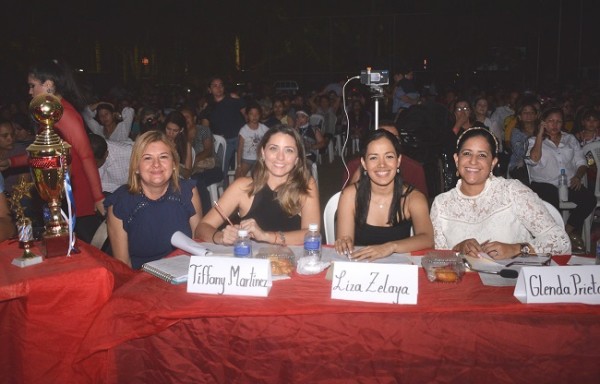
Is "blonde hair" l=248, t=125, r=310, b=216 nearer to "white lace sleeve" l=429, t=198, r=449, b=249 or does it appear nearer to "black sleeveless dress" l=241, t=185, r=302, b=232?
"black sleeveless dress" l=241, t=185, r=302, b=232

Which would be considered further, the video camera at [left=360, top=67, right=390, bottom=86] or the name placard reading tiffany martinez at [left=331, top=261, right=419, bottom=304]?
the video camera at [left=360, top=67, right=390, bottom=86]

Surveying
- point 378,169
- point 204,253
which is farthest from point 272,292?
point 378,169

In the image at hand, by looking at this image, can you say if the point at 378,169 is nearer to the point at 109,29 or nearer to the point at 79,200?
the point at 79,200

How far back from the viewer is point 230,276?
2205mm

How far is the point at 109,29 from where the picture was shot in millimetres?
21234

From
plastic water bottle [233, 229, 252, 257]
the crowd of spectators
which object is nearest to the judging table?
plastic water bottle [233, 229, 252, 257]

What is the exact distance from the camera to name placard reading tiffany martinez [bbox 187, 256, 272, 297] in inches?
86.1

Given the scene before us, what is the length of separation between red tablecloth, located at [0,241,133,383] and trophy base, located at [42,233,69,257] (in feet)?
0.38

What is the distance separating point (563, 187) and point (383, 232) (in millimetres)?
2993

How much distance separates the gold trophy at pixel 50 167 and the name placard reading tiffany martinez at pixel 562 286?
6.18 ft

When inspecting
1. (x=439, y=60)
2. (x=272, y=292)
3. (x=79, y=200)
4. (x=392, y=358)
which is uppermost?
(x=439, y=60)

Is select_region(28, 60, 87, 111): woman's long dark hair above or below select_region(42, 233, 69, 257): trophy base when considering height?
above

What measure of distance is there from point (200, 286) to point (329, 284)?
21.0 inches

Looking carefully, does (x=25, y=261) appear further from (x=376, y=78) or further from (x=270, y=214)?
(x=376, y=78)
